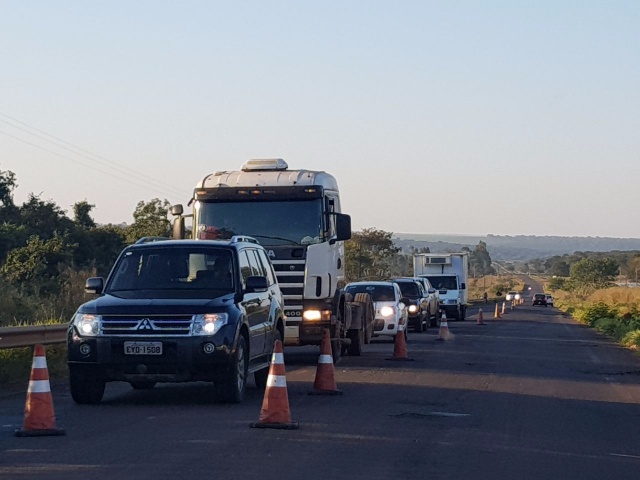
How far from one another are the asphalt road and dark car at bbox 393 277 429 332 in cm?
1778

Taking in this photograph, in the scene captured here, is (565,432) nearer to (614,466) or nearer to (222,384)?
(614,466)

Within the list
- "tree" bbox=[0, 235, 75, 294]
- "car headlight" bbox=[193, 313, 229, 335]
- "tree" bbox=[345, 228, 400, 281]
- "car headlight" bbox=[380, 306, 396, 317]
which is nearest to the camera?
"car headlight" bbox=[193, 313, 229, 335]

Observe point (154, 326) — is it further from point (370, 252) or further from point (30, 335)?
point (370, 252)

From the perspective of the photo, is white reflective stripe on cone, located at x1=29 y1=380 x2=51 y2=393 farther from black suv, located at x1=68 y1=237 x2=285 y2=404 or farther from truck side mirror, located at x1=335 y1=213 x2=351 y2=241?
truck side mirror, located at x1=335 y1=213 x2=351 y2=241

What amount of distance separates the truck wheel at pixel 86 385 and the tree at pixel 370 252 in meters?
60.8

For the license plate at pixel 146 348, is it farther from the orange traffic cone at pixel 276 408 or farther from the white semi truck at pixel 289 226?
the white semi truck at pixel 289 226

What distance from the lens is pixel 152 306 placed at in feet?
41.2

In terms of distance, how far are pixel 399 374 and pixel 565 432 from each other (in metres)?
6.73

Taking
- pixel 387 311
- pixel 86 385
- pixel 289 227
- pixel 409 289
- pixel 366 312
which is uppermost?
pixel 289 227

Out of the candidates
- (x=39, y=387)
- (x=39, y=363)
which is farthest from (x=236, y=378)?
(x=39, y=387)

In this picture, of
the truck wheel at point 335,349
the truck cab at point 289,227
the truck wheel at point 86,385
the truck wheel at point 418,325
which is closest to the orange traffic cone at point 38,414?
the truck wheel at point 86,385

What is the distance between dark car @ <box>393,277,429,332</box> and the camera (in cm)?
3669

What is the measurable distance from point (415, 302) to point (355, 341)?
14.3 meters

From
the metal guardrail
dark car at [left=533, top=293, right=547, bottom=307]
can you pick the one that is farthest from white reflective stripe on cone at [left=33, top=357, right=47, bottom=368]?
dark car at [left=533, top=293, right=547, bottom=307]
